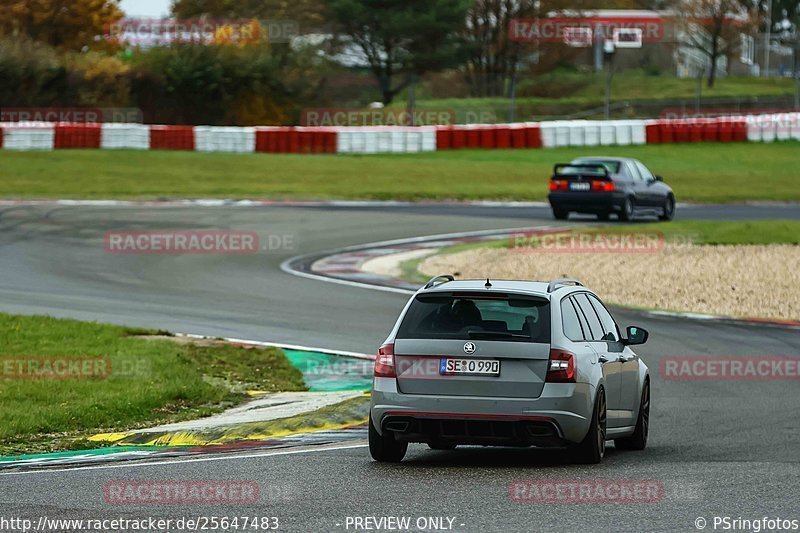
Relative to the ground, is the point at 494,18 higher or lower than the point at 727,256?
higher

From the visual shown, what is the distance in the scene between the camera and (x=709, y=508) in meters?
7.68

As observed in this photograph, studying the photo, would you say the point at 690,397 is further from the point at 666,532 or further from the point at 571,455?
the point at 666,532

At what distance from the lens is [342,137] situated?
142ft

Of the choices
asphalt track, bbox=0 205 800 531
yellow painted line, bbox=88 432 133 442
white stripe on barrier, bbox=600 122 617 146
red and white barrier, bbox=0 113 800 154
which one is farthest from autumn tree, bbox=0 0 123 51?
yellow painted line, bbox=88 432 133 442

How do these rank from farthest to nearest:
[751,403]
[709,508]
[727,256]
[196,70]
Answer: [196,70] < [727,256] < [751,403] < [709,508]

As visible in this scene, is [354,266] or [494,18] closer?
[354,266]

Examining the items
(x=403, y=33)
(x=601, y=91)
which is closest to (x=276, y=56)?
(x=403, y=33)

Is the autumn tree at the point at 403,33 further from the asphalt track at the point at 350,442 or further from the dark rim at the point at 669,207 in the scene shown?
the asphalt track at the point at 350,442

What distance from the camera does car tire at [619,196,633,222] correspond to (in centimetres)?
3031

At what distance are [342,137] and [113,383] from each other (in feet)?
101

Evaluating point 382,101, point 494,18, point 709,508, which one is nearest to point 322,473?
point 709,508

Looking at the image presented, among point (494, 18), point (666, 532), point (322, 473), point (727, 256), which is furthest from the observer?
point (494, 18)

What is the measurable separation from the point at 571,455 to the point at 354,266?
49.0ft

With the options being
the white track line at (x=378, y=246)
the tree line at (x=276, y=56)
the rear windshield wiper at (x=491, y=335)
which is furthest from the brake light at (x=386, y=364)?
the tree line at (x=276, y=56)
